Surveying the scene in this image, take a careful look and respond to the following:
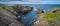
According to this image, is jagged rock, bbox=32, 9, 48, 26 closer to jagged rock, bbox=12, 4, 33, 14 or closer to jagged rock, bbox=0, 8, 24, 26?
jagged rock, bbox=12, 4, 33, 14

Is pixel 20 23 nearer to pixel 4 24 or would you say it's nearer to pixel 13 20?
pixel 13 20

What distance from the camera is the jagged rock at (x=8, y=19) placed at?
182cm

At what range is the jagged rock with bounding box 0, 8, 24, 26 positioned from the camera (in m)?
1.82

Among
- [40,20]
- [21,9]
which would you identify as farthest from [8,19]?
[40,20]

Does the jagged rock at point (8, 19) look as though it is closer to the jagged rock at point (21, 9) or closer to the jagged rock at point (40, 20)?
the jagged rock at point (21, 9)

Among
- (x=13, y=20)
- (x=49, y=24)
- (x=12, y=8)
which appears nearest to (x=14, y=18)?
(x=13, y=20)

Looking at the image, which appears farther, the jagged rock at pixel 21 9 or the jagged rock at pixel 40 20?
the jagged rock at pixel 21 9

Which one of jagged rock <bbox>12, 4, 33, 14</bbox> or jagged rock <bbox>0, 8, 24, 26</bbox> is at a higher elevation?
jagged rock <bbox>12, 4, 33, 14</bbox>

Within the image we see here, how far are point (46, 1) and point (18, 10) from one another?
1.47ft

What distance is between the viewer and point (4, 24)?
1819 mm

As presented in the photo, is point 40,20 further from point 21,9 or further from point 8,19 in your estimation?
point 8,19

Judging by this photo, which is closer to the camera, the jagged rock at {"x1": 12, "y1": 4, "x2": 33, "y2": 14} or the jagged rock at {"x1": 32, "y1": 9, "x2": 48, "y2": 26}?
the jagged rock at {"x1": 32, "y1": 9, "x2": 48, "y2": 26}

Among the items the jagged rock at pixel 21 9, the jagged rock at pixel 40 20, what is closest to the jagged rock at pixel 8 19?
the jagged rock at pixel 21 9

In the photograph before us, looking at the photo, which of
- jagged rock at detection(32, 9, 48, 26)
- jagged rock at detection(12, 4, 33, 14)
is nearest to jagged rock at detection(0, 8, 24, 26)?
jagged rock at detection(12, 4, 33, 14)
